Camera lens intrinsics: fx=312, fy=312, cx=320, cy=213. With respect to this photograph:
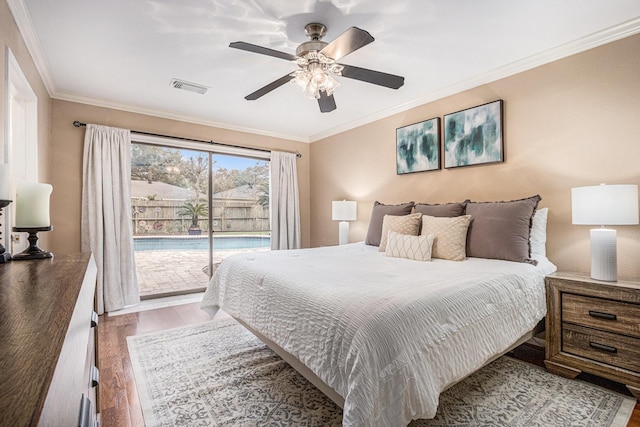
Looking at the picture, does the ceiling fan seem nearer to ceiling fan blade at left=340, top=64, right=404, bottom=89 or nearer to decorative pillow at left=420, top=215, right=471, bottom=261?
ceiling fan blade at left=340, top=64, right=404, bottom=89

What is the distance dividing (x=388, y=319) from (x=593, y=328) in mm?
1675

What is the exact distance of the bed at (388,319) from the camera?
1312 mm

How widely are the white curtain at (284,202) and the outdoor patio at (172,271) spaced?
87 cm

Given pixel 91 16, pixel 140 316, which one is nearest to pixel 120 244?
pixel 140 316

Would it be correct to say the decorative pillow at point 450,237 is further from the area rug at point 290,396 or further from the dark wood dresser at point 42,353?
the dark wood dresser at point 42,353

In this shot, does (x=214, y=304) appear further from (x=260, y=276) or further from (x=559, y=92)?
(x=559, y=92)

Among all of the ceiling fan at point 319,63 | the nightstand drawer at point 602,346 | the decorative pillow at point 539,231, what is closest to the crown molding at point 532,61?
the ceiling fan at point 319,63

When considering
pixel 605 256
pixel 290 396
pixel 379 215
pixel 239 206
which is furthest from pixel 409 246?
pixel 239 206

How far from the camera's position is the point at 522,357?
2521mm

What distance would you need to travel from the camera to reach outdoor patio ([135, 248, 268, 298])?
4.29 m

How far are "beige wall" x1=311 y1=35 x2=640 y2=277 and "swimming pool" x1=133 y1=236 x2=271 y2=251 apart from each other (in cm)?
274

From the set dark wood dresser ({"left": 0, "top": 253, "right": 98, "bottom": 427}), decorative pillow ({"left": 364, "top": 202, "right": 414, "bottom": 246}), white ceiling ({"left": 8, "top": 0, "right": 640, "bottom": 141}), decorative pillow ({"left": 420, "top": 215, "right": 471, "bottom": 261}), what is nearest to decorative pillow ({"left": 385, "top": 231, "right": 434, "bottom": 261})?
decorative pillow ({"left": 420, "top": 215, "right": 471, "bottom": 261})

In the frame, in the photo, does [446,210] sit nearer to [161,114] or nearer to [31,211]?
[31,211]

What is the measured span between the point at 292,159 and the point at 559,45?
365 cm
